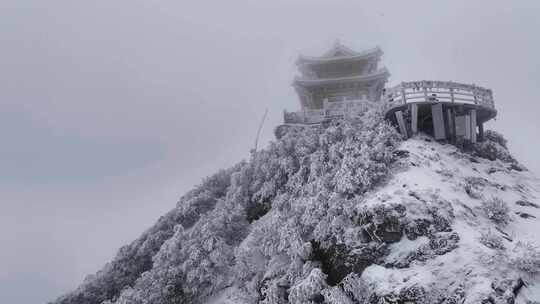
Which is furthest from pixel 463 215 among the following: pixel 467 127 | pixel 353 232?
pixel 467 127

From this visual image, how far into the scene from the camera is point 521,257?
11203 mm

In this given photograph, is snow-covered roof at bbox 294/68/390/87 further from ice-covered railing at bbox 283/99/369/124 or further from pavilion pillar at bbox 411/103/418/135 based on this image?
pavilion pillar at bbox 411/103/418/135

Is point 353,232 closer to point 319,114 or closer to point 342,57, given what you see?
point 319,114

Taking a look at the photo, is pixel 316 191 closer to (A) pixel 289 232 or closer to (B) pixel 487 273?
(A) pixel 289 232

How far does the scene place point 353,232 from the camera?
14328 mm

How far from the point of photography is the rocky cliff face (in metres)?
11.6

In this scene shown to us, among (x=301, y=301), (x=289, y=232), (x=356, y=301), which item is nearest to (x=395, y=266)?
(x=356, y=301)

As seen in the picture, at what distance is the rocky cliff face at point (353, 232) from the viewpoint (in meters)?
11.6

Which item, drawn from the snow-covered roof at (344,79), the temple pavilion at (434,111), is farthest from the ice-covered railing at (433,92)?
the snow-covered roof at (344,79)

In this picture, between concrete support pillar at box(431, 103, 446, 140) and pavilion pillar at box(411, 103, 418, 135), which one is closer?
pavilion pillar at box(411, 103, 418, 135)

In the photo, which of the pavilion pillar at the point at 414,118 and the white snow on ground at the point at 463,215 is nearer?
the white snow on ground at the point at 463,215

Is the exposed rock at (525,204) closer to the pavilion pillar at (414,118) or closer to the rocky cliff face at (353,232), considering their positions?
the rocky cliff face at (353,232)

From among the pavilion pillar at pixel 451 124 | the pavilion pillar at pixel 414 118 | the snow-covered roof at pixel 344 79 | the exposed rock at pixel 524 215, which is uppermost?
the snow-covered roof at pixel 344 79

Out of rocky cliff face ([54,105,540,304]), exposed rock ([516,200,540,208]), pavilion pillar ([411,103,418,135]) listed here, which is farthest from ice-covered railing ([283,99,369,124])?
exposed rock ([516,200,540,208])
